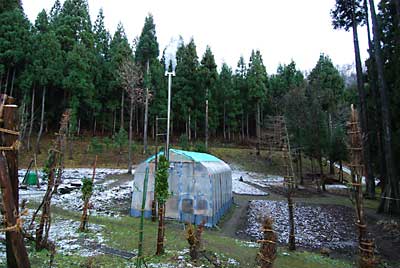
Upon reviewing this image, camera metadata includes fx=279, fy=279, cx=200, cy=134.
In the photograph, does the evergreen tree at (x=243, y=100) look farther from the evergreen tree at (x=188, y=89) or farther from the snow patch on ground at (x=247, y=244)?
the snow patch on ground at (x=247, y=244)

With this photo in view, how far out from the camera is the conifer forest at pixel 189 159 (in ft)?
16.8

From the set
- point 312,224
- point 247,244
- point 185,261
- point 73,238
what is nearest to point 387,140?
point 312,224

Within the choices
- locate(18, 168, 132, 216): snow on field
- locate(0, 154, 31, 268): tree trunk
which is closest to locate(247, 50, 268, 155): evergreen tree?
locate(18, 168, 132, 216): snow on field

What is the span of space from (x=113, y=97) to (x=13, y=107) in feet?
93.2

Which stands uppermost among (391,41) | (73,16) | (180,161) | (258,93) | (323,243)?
(73,16)

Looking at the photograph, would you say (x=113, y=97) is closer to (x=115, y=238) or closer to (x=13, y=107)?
(x=115, y=238)

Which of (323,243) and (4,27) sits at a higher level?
(4,27)

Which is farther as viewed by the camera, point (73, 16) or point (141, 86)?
point (73, 16)

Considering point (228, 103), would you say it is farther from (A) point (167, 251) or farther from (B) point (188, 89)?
(A) point (167, 251)

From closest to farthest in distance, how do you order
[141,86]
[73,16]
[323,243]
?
[323,243], [141,86], [73,16]

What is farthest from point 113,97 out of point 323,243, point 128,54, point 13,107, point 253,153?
point 13,107

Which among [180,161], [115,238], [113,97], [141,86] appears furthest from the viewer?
[113,97]

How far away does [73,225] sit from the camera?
7.61m

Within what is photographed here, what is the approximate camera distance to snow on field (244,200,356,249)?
27.5 feet
